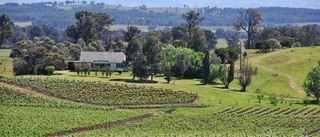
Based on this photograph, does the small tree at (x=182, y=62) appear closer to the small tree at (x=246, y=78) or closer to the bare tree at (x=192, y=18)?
the small tree at (x=246, y=78)

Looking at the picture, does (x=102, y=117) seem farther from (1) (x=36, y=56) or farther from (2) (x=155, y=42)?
(1) (x=36, y=56)

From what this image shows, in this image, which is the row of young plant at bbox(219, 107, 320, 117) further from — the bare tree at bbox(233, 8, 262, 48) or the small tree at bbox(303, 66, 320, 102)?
the bare tree at bbox(233, 8, 262, 48)

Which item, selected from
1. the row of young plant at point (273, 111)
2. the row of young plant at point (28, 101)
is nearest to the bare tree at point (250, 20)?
the row of young plant at point (273, 111)

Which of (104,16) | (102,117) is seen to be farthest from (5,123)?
(104,16)

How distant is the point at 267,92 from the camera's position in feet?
311

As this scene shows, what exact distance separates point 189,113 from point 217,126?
32.1 ft

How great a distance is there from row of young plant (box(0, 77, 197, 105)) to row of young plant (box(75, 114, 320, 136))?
9.80 metres

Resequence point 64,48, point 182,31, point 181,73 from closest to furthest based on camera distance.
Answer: point 181,73, point 64,48, point 182,31

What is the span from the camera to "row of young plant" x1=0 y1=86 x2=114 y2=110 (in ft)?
247

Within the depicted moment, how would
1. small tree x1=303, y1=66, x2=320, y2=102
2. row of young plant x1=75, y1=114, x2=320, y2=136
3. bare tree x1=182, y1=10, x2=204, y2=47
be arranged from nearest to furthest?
row of young plant x1=75, y1=114, x2=320, y2=136 → small tree x1=303, y1=66, x2=320, y2=102 → bare tree x1=182, y1=10, x2=204, y2=47

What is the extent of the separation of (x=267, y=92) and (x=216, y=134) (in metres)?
37.8

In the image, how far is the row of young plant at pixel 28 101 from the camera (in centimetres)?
7538

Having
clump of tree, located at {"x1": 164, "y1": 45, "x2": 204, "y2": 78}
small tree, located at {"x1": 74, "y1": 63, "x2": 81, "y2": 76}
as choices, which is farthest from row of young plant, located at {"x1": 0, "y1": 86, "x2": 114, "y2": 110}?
clump of tree, located at {"x1": 164, "y1": 45, "x2": 204, "y2": 78}

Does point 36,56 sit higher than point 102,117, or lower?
higher
